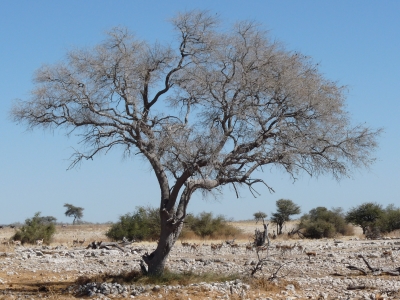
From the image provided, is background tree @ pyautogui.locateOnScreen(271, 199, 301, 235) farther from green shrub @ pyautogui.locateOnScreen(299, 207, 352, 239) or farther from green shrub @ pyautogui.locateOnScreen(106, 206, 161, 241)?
green shrub @ pyautogui.locateOnScreen(106, 206, 161, 241)

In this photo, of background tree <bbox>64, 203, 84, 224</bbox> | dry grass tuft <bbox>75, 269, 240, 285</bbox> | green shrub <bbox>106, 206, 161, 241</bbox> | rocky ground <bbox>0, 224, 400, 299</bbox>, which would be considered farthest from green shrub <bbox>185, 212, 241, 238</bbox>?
background tree <bbox>64, 203, 84, 224</bbox>

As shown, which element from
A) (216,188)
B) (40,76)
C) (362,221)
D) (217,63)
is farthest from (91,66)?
(362,221)

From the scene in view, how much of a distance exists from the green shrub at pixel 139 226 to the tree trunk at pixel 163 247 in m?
23.9

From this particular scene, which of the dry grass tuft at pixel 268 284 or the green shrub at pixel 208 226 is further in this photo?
the green shrub at pixel 208 226

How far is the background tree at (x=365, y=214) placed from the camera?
158 feet

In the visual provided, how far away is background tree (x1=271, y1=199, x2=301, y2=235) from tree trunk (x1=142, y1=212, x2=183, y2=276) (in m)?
35.6

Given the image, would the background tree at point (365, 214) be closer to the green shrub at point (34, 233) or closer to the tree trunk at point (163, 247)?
the green shrub at point (34, 233)

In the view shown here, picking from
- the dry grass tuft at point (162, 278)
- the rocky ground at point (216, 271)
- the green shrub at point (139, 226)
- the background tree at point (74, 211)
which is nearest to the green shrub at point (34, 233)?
the green shrub at point (139, 226)

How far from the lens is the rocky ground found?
14.4 meters

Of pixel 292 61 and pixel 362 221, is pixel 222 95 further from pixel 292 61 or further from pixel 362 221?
pixel 362 221

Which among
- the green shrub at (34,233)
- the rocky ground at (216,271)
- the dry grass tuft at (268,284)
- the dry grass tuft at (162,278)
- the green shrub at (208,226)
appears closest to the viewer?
the rocky ground at (216,271)

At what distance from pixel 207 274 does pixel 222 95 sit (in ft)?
16.3

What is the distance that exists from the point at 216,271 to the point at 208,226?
2407 cm

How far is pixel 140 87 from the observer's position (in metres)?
16.1
